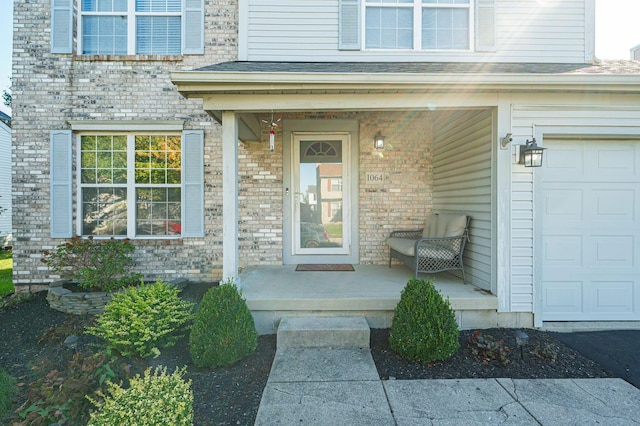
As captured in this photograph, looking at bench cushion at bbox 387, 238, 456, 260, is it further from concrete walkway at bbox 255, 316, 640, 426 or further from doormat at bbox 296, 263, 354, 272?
concrete walkway at bbox 255, 316, 640, 426

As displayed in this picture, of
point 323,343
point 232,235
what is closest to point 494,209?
point 323,343

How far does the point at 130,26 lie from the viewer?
Result: 5.18 meters

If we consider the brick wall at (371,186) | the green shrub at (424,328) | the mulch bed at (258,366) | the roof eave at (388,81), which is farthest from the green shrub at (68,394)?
the brick wall at (371,186)

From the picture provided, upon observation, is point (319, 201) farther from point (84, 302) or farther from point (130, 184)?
point (84, 302)

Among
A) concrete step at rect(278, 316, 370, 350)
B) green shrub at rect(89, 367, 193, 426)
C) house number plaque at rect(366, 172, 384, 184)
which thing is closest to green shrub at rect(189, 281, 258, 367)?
concrete step at rect(278, 316, 370, 350)

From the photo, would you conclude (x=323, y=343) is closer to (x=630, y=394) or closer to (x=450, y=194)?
(x=630, y=394)

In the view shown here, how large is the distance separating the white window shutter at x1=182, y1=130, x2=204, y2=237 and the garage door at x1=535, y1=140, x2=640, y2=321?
4821 mm

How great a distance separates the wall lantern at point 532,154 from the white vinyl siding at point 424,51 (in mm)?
2014

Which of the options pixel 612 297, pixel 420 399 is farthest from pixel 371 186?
pixel 420 399

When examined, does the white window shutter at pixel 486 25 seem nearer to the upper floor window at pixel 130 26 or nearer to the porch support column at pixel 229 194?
the porch support column at pixel 229 194

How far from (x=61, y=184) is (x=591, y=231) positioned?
7485 mm

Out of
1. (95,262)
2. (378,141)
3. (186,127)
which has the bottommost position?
(95,262)

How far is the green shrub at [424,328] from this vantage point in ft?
9.25

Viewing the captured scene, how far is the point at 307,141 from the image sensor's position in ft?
18.1
